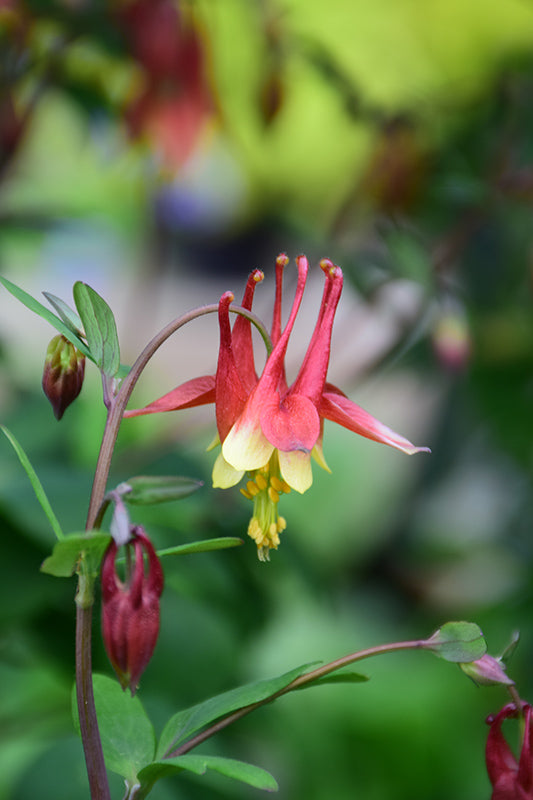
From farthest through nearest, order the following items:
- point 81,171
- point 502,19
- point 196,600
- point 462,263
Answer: point 81,171
point 502,19
point 462,263
point 196,600

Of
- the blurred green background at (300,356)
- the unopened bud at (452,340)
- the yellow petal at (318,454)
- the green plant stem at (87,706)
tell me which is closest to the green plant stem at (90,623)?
the green plant stem at (87,706)

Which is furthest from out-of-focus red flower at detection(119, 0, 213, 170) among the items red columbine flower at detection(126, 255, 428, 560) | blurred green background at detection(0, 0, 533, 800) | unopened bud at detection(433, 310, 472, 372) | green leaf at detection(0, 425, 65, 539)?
green leaf at detection(0, 425, 65, 539)

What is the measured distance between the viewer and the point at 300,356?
4.31 ft

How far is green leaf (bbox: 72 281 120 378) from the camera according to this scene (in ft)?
1.24

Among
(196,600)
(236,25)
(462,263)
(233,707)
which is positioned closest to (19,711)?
(196,600)

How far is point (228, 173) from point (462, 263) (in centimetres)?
119

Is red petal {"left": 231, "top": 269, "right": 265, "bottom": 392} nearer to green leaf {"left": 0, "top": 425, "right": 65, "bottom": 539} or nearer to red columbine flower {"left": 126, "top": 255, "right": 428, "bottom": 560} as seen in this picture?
red columbine flower {"left": 126, "top": 255, "right": 428, "bottom": 560}

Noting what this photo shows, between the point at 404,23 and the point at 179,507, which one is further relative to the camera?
the point at 404,23

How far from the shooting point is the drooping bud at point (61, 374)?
15.8 inches

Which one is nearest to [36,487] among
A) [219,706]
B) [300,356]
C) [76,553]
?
[76,553]

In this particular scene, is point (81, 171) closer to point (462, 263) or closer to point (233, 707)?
point (462, 263)

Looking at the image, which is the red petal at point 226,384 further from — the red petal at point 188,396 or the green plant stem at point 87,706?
the green plant stem at point 87,706

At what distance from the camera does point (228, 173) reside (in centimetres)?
249

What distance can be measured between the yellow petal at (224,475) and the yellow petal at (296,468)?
0.02m
